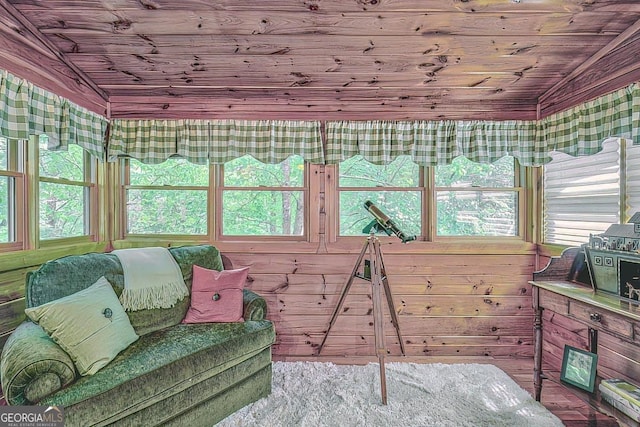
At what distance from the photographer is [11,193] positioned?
228cm

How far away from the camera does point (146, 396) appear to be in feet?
5.66

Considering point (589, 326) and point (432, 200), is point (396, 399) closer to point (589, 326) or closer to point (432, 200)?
point (589, 326)

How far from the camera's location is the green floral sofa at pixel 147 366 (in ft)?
5.10

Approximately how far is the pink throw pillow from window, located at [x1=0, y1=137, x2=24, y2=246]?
1.14 metres

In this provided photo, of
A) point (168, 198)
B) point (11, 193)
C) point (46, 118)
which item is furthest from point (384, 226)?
point (11, 193)

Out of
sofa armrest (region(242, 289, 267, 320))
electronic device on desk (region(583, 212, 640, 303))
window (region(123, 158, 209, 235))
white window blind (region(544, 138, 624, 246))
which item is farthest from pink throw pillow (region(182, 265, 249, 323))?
white window blind (region(544, 138, 624, 246))

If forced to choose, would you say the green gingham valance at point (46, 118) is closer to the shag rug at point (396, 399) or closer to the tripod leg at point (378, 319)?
the shag rug at point (396, 399)

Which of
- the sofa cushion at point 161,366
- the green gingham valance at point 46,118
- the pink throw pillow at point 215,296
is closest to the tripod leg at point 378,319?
the sofa cushion at point 161,366

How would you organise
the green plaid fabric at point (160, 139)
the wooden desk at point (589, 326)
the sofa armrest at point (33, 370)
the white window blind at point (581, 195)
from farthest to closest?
1. the green plaid fabric at point (160, 139)
2. the white window blind at point (581, 195)
3. the wooden desk at point (589, 326)
4. the sofa armrest at point (33, 370)

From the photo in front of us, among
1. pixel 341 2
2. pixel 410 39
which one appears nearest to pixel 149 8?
pixel 341 2

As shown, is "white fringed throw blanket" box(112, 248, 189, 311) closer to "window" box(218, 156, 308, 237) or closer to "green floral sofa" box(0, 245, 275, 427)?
"green floral sofa" box(0, 245, 275, 427)

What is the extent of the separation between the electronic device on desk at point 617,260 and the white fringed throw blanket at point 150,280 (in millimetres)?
2602

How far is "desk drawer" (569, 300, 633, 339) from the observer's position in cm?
172

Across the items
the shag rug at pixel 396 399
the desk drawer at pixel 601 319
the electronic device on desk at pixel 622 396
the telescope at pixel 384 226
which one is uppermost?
the telescope at pixel 384 226
